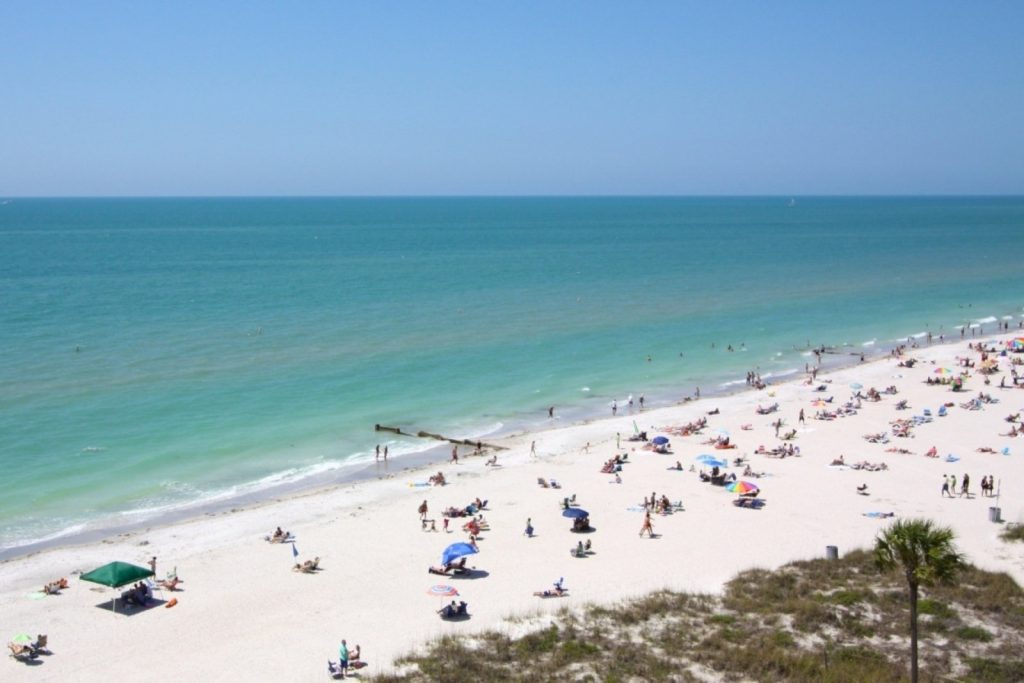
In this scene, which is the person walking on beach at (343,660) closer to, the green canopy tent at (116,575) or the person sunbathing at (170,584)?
the green canopy tent at (116,575)

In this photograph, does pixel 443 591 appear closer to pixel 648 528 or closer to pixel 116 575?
pixel 648 528

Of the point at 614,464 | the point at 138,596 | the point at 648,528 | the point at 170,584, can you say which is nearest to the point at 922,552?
the point at 648,528

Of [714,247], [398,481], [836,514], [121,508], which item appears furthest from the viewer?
[714,247]

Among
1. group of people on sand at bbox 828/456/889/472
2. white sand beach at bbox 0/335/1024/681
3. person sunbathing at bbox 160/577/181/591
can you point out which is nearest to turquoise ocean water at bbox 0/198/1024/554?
white sand beach at bbox 0/335/1024/681

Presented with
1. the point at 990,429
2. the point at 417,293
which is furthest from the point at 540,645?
the point at 417,293

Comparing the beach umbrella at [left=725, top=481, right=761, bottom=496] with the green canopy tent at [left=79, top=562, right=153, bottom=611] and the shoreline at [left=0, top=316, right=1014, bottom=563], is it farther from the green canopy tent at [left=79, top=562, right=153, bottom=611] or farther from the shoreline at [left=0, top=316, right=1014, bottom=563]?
the green canopy tent at [left=79, top=562, right=153, bottom=611]

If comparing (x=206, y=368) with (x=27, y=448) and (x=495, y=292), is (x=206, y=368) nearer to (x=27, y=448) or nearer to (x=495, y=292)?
(x=27, y=448)
